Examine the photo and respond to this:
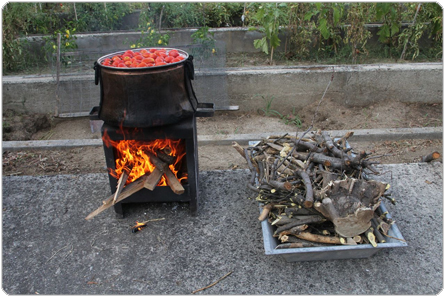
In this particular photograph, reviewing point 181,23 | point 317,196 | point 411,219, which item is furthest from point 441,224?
point 181,23

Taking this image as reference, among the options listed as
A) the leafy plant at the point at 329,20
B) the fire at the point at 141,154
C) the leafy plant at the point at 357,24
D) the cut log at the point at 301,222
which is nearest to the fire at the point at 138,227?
the fire at the point at 141,154

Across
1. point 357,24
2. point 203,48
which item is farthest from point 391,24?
point 203,48

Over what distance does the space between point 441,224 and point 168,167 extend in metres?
2.41

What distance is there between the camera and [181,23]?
7.13 m

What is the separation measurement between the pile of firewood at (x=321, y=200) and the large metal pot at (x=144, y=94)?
98cm

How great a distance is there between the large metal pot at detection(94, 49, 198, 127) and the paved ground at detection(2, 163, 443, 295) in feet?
3.26

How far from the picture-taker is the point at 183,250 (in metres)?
2.74

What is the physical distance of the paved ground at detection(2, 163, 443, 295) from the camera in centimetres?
244

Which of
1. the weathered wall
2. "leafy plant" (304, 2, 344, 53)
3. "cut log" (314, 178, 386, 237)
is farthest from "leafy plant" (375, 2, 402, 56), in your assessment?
"cut log" (314, 178, 386, 237)

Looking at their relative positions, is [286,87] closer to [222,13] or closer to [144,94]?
[222,13]

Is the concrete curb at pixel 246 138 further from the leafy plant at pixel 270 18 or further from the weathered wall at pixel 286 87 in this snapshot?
the leafy plant at pixel 270 18

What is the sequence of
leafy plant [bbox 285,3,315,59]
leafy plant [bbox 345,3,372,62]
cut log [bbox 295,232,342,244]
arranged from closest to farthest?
cut log [bbox 295,232,342,244], leafy plant [bbox 345,3,372,62], leafy plant [bbox 285,3,315,59]

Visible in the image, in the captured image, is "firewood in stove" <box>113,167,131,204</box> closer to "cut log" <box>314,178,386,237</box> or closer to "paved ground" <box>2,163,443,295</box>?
"paved ground" <box>2,163,443,295</box>

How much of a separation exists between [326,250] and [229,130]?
3.05 metres
